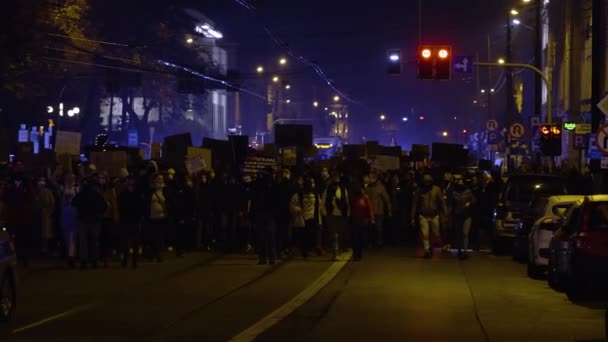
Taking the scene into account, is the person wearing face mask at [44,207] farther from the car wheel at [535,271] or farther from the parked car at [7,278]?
the car wheel at [535,271]

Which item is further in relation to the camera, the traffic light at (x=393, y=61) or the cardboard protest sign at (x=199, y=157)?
the traffic light at (x=393, y=61)

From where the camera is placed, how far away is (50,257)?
2330 cm

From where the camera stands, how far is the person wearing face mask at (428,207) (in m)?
22.9

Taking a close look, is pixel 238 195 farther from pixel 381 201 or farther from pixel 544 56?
pixel 544 56

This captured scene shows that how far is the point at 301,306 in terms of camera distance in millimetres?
14805

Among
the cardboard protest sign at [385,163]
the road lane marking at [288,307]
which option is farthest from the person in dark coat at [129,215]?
the cardboard protest sign at [385,163]

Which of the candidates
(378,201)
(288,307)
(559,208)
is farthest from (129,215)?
(559,208)

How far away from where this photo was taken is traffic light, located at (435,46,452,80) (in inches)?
1239

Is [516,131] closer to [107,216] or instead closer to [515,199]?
[515,199]

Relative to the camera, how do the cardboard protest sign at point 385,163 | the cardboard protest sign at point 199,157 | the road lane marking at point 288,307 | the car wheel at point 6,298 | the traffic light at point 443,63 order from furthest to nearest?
the cardboard protest sign at point 385,163
the traffic light at point 443,63
the cardboard protest sign at point 199,157
the car wheel at point 6,298
the road lane marking at point 288,307

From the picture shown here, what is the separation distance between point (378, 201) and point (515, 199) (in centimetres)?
347

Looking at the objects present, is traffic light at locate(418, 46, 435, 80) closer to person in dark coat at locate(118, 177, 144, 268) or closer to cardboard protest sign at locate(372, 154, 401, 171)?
cardboard protest sign at locate(372, 154, 401, 171)

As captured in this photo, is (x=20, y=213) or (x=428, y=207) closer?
(x=20, y=213)

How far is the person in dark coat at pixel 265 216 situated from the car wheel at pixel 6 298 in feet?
28.4
